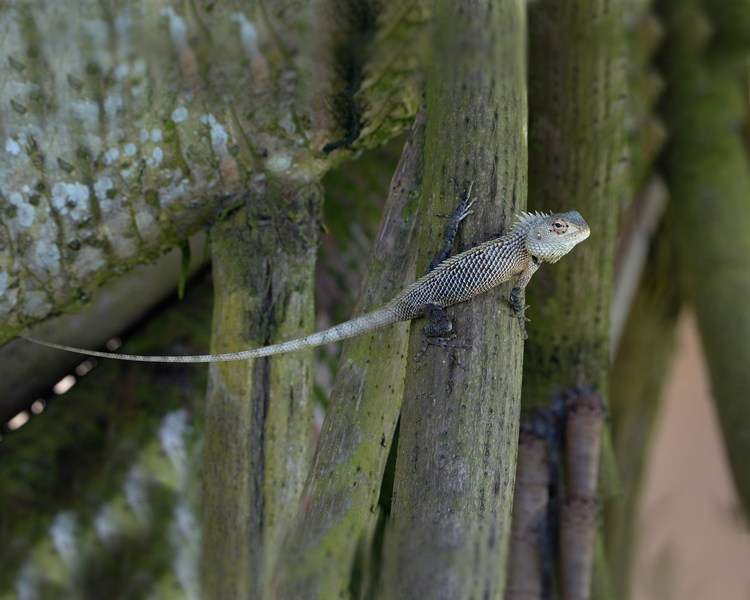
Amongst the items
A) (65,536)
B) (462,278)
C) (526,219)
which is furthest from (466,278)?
(65,536)

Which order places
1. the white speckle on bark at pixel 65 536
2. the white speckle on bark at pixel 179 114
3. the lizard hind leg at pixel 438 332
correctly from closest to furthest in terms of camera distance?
the lizard hind leg at pixel 438 332 < the white speckle on bark at pixel 179 114 < the white speckle on bark at pixel 65 536

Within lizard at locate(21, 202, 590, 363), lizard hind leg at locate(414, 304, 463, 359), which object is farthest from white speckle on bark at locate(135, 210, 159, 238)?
lizard hind leg at locate(414, 304, 463, 359)

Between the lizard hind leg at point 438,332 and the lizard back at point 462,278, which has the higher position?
the lizard back at point 462,278

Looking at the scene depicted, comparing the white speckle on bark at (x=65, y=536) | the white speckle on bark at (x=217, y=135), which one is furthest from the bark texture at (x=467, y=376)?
the white speckle on bark at (x=65, y=536)

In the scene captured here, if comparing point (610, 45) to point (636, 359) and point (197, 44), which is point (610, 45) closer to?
point (197, 44)

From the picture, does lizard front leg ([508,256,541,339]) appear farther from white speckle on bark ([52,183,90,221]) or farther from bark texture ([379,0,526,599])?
white speckle on bark ([52,183,90,221])

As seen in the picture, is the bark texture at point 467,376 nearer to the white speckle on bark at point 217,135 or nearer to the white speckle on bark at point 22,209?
the white speckle on bark at point 217,135

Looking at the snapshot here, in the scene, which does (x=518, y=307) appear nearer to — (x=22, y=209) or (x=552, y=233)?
(x=552, y=233)
